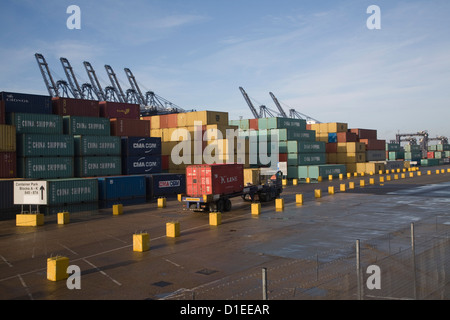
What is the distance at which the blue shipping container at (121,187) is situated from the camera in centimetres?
3212

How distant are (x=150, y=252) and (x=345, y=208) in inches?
647

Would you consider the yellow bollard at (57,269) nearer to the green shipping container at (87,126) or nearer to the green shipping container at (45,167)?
the green shipping container at (45,167)

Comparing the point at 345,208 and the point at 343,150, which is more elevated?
the point at 343,150

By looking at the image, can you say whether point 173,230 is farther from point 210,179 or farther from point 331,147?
point 331,147

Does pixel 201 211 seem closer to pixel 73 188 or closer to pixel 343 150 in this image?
pixel 73 188

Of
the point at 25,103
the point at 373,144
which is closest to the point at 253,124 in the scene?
the point at 373,144

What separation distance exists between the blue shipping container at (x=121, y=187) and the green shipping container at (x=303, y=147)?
28.4 m

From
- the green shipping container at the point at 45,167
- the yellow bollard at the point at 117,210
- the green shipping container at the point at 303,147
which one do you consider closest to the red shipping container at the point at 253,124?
the green shipping container at the point at 303,147

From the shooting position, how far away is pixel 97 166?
1368 inches

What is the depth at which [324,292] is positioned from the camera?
31.5ft

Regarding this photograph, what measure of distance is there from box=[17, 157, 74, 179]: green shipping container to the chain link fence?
977 inches

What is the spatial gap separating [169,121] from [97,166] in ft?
70.4

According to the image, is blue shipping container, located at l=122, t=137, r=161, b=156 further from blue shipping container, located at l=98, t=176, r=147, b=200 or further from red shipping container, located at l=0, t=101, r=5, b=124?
red shipping container, located at l=0, t=101, r=5, b=124

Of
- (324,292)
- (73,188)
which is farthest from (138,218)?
(324,292)
